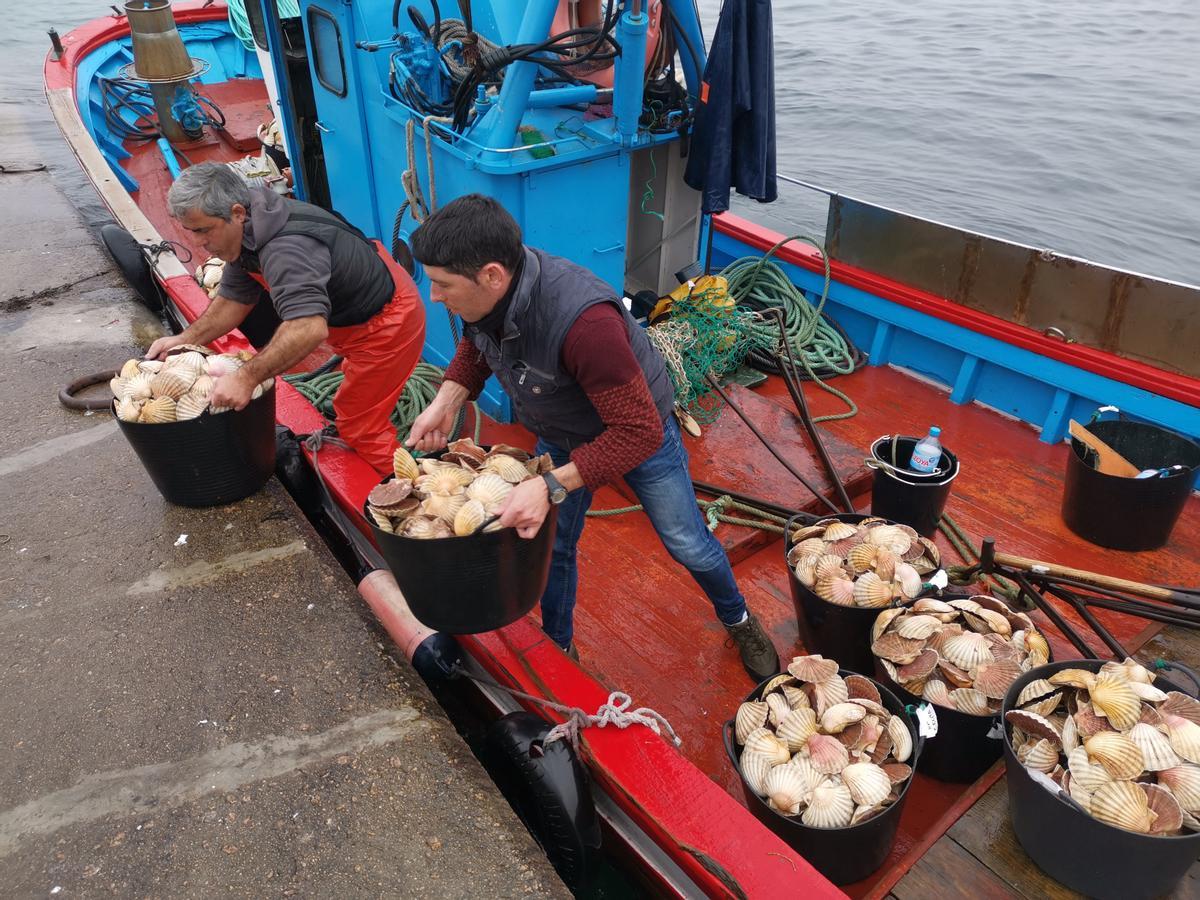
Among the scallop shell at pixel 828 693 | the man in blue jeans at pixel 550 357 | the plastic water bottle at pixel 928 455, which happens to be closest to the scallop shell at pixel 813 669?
the scallop shell at pixel 828 693

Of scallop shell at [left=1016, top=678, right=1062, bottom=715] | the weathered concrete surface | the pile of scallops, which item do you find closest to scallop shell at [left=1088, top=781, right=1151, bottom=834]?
scallop shell at [left=1016, top=678, right=1062, bottom=715]

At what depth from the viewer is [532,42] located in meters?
4.02

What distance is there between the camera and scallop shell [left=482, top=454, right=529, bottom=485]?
277cm

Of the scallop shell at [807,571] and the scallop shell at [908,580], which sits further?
the scallop shell at [807,571]

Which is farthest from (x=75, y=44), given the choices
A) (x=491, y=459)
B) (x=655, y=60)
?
(x=491, y=459)

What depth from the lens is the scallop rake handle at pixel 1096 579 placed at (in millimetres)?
3035

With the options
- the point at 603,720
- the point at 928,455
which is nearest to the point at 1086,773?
the point at 603,720

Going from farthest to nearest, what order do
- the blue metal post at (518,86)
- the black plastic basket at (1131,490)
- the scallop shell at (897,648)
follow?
the blue metal post at (518,86) → the black plastic basket at (1131,490) → the scallop shell at (897,648)

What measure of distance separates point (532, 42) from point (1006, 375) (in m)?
3.33

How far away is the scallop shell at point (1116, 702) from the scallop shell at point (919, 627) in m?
0.52

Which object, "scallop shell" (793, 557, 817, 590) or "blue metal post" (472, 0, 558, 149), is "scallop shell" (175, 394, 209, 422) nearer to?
"blue metal post" (472, 0, 558, 149)

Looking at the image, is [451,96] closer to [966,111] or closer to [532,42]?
[532,42]

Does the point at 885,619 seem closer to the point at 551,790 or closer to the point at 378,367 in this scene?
the point at 551,790

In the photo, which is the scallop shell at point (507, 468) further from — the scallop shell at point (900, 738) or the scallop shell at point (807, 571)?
the scallop shell at point (900, 738)
